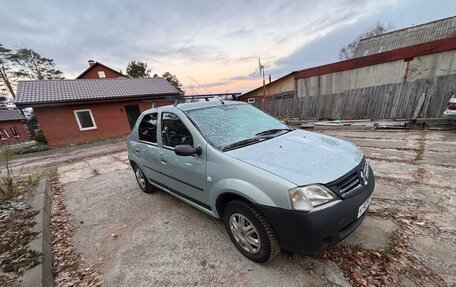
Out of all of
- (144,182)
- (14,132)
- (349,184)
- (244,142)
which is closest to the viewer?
(349,184)

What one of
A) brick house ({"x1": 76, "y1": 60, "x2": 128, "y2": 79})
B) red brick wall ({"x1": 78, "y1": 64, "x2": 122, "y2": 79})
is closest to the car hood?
brick house ({"x1": 76, "y1": 60, "x2": 128, "y2": 79})

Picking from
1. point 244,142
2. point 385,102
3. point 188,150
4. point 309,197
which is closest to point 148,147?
point 188,150

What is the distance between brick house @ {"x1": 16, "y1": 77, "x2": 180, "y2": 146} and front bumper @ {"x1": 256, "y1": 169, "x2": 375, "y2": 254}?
42.4 feet

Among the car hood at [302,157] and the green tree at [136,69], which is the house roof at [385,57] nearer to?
the car hood at [302,157]

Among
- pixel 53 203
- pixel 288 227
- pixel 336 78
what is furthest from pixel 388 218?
pixel 336 78

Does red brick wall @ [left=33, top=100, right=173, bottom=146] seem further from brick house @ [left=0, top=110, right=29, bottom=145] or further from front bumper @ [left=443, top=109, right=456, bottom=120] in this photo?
brick house @ [left=0, top=110, right=29, bottom=145]

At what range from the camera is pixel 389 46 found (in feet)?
70.3

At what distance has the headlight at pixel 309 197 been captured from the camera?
1.65 metres

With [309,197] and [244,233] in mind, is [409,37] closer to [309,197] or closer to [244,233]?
[309,197]

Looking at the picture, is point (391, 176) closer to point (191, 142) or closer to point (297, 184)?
point (297, 184)

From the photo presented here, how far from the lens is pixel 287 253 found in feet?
7.25

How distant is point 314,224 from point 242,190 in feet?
2.14

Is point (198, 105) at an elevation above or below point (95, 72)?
below

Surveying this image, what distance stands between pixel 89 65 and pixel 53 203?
25106 millimetres
